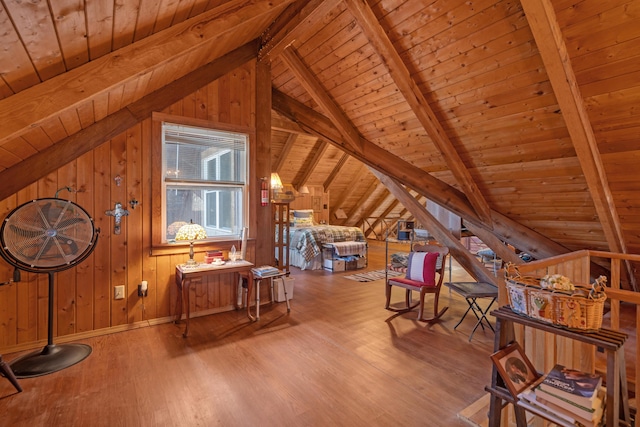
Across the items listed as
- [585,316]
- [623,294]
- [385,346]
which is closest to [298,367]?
[385,346]

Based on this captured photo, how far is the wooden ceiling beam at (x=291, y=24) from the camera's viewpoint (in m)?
2.82

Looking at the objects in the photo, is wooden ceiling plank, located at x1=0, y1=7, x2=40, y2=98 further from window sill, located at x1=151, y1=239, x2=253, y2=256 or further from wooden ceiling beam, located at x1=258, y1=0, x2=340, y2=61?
wooden ceiling beam, located at x1=258, y1=0, x2=340, y2=61

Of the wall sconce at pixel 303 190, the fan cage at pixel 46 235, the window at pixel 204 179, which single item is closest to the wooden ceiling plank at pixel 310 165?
the wall sconce at pixel 303 190

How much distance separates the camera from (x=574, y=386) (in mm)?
1292

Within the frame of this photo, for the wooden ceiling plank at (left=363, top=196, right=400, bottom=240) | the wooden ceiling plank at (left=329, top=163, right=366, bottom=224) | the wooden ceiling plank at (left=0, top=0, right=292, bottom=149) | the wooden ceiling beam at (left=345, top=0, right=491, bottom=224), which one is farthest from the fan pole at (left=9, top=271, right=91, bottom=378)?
the wooden ceiling plank at (left=363, top=196, right=400, bottom=240)

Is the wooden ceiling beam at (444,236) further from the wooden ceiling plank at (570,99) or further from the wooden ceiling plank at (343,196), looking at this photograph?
the wooden ceiling plank at (343,196)

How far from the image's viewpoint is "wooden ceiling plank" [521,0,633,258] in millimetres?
1986

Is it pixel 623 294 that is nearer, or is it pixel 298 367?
pixel 623 294

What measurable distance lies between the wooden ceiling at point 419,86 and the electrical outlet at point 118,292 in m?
1.18

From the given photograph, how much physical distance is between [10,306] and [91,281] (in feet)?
1.85

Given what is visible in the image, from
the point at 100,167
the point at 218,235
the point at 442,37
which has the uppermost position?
the point at 442,37

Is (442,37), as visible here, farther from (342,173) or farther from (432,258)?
(342,173)

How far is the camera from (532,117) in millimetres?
2727

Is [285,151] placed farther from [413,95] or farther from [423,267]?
[423,267]
